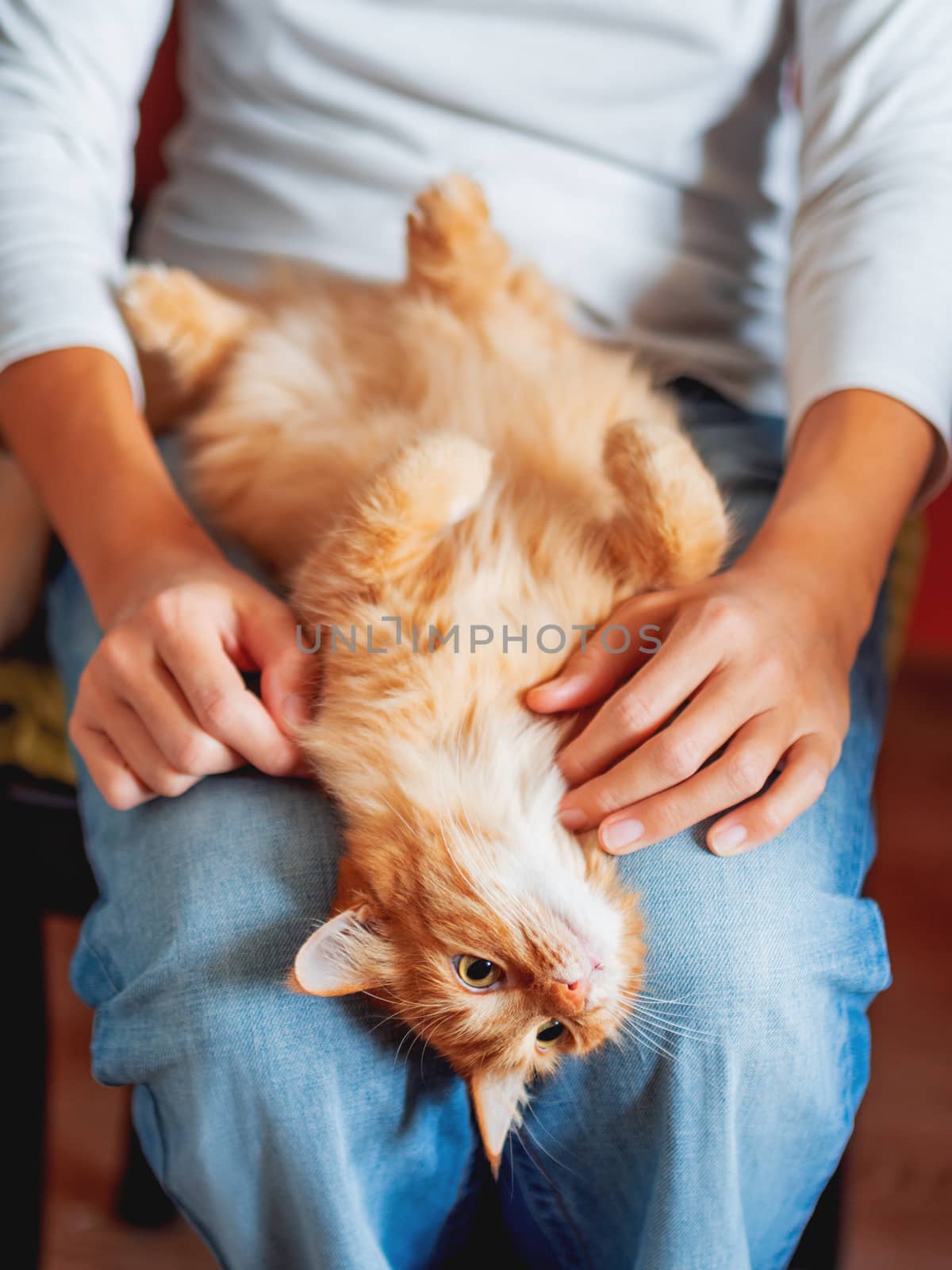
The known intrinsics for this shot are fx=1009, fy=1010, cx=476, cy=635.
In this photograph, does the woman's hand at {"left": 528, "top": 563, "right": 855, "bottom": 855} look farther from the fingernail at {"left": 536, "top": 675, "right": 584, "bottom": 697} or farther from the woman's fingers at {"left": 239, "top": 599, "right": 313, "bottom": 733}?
the woman's fingers at {"left": 239, "top": 599, "right": 313, "bottom": 733}

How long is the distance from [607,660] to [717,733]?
4.8 inches

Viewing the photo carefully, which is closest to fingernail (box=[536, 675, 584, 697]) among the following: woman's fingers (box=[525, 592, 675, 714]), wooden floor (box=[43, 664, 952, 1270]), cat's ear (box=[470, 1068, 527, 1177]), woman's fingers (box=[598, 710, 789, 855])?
woman's fingers (box=[525, 592, 675, 714])

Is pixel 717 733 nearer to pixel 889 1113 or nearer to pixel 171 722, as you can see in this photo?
pixel 171 722

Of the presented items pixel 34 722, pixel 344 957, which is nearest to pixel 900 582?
pixel 344 957

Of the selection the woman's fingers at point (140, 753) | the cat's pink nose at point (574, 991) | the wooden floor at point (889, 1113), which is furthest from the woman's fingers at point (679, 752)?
the wooden floor at point (889, 1113)

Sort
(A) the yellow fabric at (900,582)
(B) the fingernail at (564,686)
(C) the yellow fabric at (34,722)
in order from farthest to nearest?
(A) the yellow fabric at (900,582), (C) the yellow fabric at (34,722), (B) the fingernail at (564,686)

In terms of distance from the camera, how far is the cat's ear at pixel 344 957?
74 cm

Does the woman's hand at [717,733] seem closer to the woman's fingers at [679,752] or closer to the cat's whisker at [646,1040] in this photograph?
the woman's fingers at [679,752]

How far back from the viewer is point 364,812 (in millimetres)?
850

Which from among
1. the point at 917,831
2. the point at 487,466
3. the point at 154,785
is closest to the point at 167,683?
the point at 154,785

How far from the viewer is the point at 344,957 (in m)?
0.78

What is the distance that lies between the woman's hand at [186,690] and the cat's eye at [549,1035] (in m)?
0.30

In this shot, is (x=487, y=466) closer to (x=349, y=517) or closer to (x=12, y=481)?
(x=349, y=517)

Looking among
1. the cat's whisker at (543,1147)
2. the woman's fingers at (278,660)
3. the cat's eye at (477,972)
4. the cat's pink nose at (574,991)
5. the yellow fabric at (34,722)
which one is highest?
the woman's fingers at (278,660)
